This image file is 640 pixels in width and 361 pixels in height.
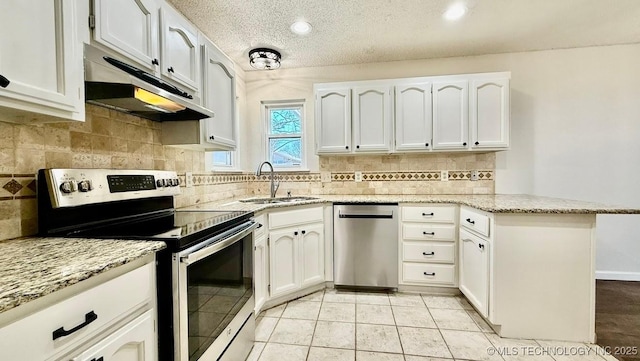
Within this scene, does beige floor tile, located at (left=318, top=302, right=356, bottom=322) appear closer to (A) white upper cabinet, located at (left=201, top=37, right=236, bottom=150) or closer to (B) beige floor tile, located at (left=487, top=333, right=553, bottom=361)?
(B) beige floor tile, located at (left=487, top=333, right=553, bottom=361)

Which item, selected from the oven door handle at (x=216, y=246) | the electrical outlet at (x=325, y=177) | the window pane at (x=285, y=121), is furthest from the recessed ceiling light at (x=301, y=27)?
the oven door handle at (x=216, y=246)

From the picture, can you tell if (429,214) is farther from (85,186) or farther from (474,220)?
(85,186)

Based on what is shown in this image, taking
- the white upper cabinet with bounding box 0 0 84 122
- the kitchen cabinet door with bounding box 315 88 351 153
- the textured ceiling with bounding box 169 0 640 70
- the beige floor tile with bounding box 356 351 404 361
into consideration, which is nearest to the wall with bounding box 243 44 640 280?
the textured ceiling with bounding box 169 0 640 70

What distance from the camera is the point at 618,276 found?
275 centimetres

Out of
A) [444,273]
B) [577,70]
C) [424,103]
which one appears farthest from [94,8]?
[577,70]

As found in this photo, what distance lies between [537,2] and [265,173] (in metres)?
2.84

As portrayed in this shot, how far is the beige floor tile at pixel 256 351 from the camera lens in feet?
5.42

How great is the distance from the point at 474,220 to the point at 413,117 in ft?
3.80

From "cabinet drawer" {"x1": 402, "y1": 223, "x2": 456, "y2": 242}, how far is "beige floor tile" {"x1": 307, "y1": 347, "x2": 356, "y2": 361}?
3.80 ft

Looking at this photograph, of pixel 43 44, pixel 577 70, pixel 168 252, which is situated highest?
pixel 577 70

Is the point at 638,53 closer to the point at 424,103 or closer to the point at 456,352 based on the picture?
the point at 424,103

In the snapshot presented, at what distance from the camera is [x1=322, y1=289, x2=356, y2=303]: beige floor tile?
2.39 m

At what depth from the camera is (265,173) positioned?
3.19m

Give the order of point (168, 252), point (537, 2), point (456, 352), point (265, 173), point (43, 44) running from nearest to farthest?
1. point (43, 44)
2. point (168, 252)
3. point (456, 352)
4. point (537, 2)
5. point (265, 173)
